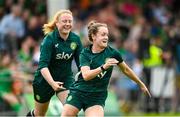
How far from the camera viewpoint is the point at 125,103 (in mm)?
21719

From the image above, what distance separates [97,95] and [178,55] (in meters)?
9.75

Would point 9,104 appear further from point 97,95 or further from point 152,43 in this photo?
point 97,95

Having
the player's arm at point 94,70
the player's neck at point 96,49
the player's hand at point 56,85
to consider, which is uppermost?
the player's neck at point 96,49

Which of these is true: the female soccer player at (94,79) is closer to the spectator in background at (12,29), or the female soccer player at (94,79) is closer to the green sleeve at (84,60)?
the green sleeve at (84,60)

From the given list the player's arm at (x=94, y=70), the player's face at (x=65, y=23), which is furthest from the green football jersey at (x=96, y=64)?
the player's face at (x=65, y=23)

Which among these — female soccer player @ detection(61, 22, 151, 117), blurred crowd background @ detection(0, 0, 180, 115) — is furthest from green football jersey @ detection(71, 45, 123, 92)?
blurred crowd background @ detection(0, 0, 180, 115)

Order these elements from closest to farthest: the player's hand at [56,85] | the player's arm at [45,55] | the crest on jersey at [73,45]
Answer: the player's hand at [56,85] → the player's arm at [45,55] → the crest on jersey at [73,45]

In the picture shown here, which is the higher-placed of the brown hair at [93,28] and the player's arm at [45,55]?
the brown hair at [93,28]

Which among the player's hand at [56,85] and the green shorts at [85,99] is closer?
the green shorts at [85,99]

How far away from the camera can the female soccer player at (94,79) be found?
481 inches

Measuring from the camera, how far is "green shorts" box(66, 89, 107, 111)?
12.4 meters

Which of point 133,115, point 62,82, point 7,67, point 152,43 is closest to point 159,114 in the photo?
point 133,115

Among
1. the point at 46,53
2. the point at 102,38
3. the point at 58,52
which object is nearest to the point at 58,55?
the point at 58,52

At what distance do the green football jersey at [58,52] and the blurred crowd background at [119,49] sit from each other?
433 cm
